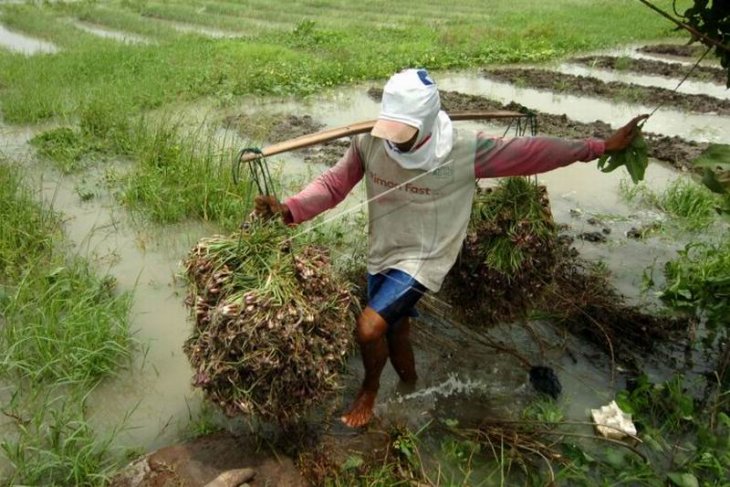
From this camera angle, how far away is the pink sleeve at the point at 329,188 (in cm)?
262

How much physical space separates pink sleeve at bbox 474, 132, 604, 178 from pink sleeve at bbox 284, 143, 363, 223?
0.54 m

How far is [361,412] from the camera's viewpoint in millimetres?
2811

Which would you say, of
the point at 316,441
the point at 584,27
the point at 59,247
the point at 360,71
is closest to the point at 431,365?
the point at 316,441

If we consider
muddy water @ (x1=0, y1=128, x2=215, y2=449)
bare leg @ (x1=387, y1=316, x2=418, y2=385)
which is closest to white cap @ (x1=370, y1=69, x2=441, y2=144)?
bare leg @ (x1=387, y1=316, x2=418, y2=385)

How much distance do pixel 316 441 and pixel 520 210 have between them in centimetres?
Answer: 139

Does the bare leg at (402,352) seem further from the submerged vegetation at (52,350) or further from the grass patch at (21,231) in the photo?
the grass patch at (21,231)

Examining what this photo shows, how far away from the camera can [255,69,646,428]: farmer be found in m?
2.48

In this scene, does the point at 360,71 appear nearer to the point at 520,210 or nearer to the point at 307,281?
the point at 520,210

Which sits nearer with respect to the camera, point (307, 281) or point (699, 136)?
point (307, 281)

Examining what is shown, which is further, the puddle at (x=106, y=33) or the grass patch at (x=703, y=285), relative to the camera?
the puddle at (x=106, y=33)

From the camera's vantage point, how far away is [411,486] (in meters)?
2.47

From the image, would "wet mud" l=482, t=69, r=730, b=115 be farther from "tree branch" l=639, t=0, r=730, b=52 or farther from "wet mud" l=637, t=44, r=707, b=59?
"tree branch" l=639, t=0, r=730, b=52

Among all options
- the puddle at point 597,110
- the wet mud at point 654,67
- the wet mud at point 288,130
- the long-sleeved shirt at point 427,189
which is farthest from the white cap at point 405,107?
the wet mud at point 654,67

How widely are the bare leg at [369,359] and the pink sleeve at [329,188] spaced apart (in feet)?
1.60
